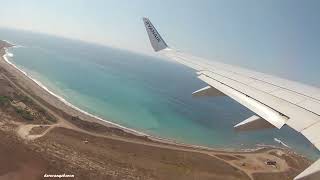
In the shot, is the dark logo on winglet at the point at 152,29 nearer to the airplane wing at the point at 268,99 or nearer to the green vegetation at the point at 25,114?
the airplane wing at the point at 268,99

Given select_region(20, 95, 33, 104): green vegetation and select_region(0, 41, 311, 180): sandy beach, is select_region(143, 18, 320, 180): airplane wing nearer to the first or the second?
select_region(0, 41, 311, 180): sandy beach

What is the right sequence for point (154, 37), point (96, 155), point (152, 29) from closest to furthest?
point (152, 29)
point (154, 37)
point (96, 155)

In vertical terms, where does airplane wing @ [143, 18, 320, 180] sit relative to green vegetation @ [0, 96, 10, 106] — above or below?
above

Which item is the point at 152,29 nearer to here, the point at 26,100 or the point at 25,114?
the point at 25,114

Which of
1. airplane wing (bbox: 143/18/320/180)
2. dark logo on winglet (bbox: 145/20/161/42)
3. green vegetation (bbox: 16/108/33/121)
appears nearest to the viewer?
airplane wing (bbox: 143/18/320/180)

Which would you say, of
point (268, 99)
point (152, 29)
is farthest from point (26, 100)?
point (268, 99)

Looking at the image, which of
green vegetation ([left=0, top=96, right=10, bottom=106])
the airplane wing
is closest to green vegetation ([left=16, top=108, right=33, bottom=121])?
green vegetation ([left=0, top=96, right=10, bottom=106])

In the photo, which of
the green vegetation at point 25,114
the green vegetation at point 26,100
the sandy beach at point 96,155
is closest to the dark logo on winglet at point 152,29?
the sandy beach at point 96,155

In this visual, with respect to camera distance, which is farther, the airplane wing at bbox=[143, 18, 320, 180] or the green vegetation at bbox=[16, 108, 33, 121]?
the green vegetation at bbox=[16, 108, 33, 121]
